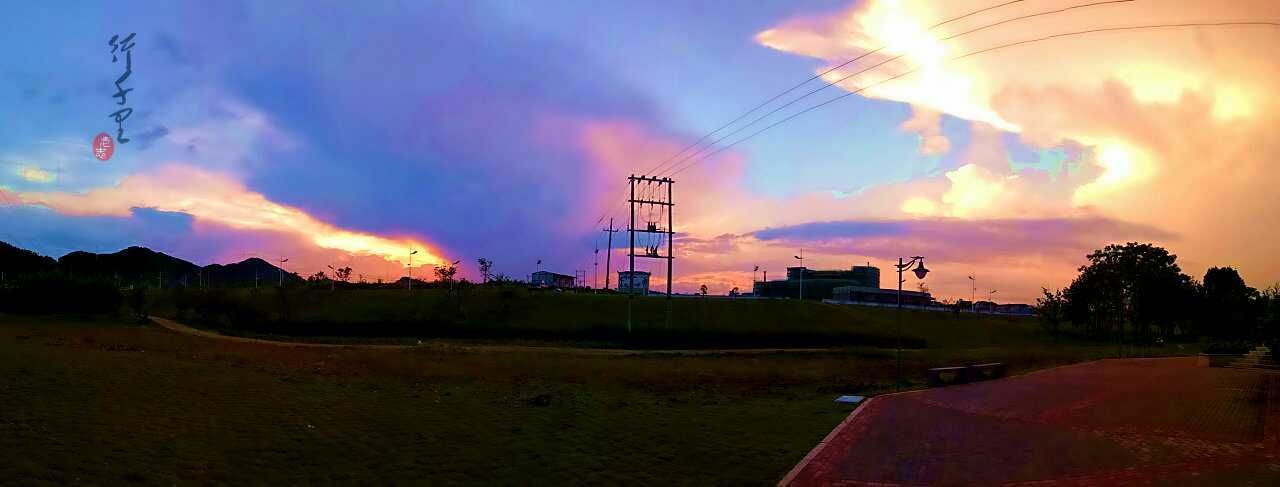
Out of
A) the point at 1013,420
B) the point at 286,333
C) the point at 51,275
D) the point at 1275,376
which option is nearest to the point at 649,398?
the point at 1013,420

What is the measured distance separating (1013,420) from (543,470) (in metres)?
10.9

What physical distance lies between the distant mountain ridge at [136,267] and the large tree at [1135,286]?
79.6m

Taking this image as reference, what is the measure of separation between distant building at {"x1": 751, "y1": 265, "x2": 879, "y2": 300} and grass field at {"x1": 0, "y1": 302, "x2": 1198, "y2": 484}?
11572 cm

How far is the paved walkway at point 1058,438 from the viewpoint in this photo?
36.2 feet

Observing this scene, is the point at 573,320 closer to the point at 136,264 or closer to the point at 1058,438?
the point at 1058,438

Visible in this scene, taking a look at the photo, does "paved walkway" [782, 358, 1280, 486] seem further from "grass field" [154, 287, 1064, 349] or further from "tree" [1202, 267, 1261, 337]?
"tree" [1202, 267, 1261, 337]

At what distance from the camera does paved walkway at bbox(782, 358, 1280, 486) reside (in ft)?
36.2

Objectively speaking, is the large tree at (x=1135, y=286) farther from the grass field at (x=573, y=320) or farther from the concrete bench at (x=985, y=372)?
the concrete bench at (x=985, y=372)

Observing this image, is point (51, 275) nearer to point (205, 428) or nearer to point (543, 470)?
point (205, 428)

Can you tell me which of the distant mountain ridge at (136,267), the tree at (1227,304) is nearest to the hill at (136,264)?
the distant mountain ridge at (136,267)

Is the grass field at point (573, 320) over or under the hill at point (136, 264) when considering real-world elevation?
under

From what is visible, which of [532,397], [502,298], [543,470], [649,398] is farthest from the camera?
[502,298]

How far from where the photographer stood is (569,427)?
15.6 meters

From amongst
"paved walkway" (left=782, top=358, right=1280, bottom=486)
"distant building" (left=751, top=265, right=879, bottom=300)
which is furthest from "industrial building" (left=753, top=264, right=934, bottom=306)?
"paved walkway" (left=782, top=358, right=1280, bottom=486)
